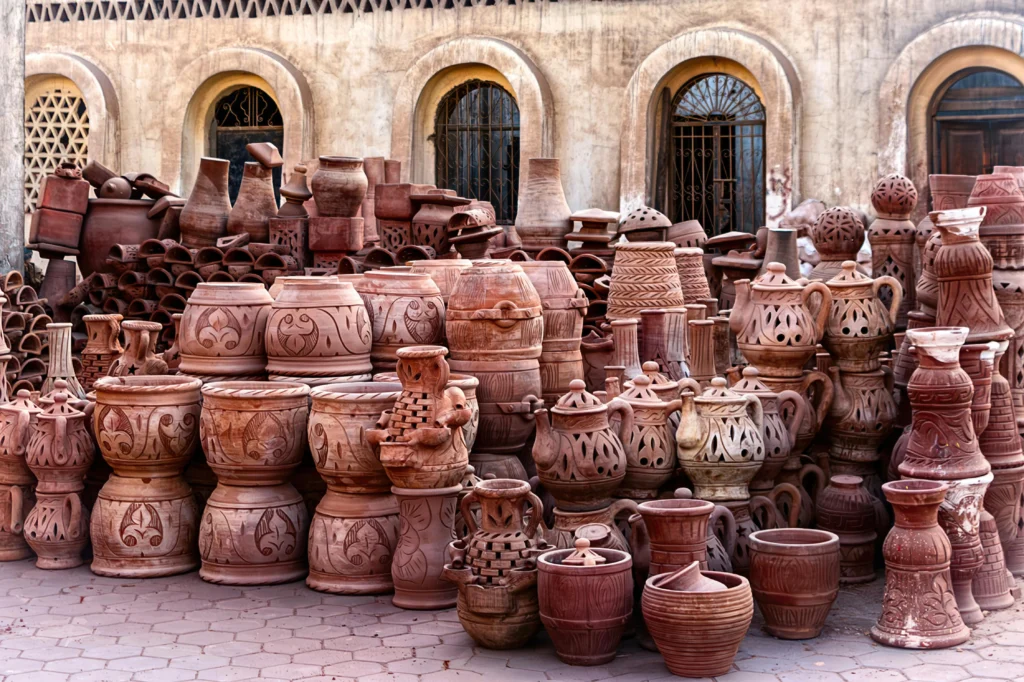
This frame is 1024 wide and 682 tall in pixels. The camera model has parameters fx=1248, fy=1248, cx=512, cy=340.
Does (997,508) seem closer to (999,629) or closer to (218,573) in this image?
(999,629)

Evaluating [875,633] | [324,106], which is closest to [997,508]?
[875,633]

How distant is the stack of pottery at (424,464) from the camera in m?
5.48


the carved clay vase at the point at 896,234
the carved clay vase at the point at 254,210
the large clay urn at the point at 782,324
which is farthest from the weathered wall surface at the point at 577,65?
the large clay urn at the point at 782,324

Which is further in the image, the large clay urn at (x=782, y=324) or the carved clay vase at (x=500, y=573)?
the large clay urn at (x=782, y=324)

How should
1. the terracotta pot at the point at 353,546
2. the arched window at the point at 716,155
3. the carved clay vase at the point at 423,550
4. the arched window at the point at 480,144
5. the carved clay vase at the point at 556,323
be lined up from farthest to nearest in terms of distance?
the arched window at the point at 480,144 → the arched window at the point at 716,155 → the carved clay vase at the point at 556,323 → the terracotta pot at the point at 353,546 → the carved clay vase at the point at 423,550

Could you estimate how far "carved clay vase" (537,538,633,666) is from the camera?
186 inches

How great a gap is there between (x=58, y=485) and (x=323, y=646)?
6.66 feet

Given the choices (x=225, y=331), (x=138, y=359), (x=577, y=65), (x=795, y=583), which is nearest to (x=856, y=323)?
(x=795, y=583)

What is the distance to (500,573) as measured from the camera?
494 centimetres

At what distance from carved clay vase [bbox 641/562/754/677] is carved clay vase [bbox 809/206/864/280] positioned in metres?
3.08

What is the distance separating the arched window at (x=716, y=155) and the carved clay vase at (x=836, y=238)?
6.51 metres

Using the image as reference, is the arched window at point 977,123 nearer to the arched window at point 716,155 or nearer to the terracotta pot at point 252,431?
the arched window at point 716,155

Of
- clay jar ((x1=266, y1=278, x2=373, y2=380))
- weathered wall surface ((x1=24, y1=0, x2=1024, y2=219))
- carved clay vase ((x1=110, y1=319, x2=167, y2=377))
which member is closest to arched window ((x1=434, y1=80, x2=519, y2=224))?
weathered wall surface ((x1=24, y1=0, x2=1024, y2=219))

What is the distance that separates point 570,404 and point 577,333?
147cm
